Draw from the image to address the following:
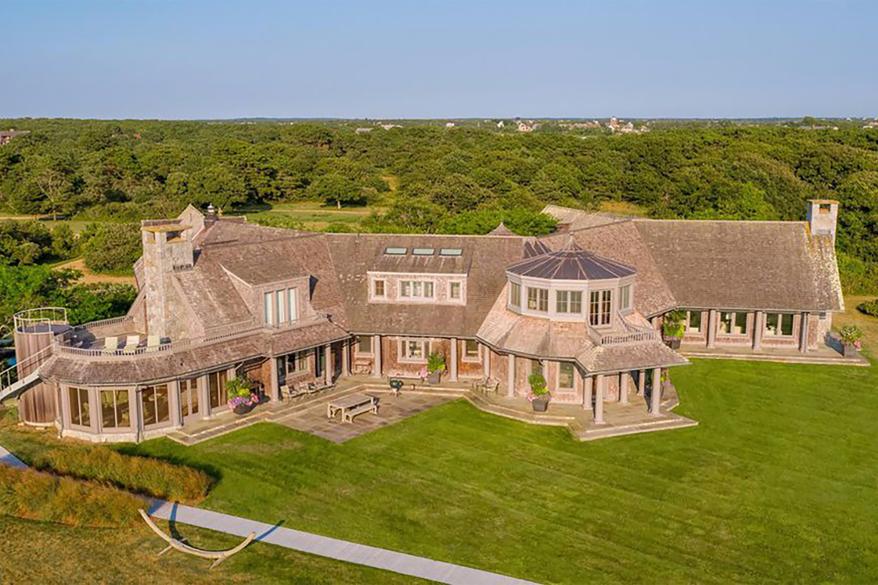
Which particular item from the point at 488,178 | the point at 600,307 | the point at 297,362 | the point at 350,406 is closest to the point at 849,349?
the point at 600,307

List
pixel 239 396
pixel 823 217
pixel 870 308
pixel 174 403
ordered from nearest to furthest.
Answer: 1. pixel 174 403
2. pixel 239 396
3. pixel 823 217
4. pixel 870 308

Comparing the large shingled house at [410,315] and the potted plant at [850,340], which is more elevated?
the large shingled house at [410,315]

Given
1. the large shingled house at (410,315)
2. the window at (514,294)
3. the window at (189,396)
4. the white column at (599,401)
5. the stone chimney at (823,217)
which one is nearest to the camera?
the large shingled house at (410,315)

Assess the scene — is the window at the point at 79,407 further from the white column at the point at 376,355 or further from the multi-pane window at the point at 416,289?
the multi-pane window at the point at 416,289

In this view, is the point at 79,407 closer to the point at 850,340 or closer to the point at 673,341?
the point at 673,341

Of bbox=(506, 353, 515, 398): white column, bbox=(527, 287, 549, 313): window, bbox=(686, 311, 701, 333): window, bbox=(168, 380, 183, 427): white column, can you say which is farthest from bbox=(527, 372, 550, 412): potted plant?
bbox=(168, 380, 183, 427): white column

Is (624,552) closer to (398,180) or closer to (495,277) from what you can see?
(495,277)

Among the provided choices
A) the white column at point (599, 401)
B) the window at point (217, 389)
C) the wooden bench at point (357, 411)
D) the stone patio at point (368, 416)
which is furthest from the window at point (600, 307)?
the window at point (217, 389)
